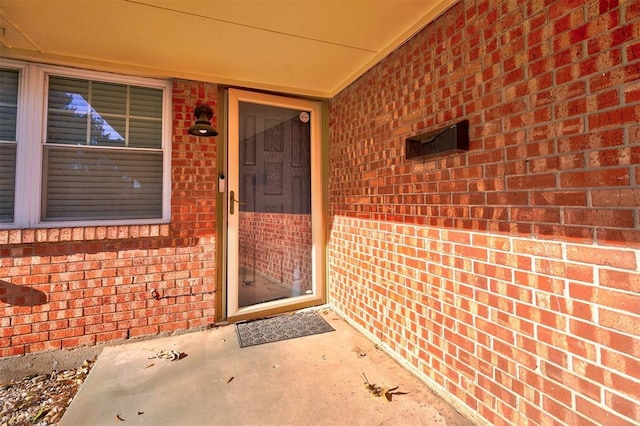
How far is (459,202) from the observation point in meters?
1.90

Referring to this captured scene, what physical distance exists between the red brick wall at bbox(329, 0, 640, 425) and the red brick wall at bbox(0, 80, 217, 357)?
70.8 inches

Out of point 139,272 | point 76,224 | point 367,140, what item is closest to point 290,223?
point 367,140

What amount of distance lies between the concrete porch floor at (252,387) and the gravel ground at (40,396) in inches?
5.6

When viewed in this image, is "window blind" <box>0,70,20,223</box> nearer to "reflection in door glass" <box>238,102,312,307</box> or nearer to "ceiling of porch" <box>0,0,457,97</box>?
"ceiling of porch" <box>0,0,457,97</box>

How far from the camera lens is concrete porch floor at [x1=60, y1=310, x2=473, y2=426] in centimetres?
185

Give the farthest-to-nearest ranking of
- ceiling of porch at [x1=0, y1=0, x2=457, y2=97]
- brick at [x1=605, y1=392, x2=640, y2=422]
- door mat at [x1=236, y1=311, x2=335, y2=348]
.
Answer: door mat at [x1=236, y1=311, x2=335, y2=348] → ceiling of porch at [x1=0, y1=0, x2=457, y2=97] → brick at [x1=605, y1=392, x2=640, y2=422]

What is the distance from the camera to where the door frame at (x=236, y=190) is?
3.17 metres

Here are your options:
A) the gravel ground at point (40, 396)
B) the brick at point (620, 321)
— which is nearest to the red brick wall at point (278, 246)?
the gravel ground at point (40, 396)

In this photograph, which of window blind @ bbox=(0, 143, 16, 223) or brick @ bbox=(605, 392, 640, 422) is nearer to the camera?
brick @ bbox=(605, 392, 640, 422)

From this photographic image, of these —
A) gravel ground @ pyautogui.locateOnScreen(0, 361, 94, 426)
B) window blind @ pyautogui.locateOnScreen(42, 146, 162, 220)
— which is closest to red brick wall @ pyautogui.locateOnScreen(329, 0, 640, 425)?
window blind @ pyautogui.locateOnScreen(42, 146, 162, 220)

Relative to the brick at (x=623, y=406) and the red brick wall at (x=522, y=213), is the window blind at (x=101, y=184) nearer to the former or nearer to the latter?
the red brick wall at (x=522, y=213)

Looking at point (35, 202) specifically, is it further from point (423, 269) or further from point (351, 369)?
point (423, 269)

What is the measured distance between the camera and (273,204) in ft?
11.4

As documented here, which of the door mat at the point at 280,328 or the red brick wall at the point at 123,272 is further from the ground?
the red brick wall at the point at 123,272
